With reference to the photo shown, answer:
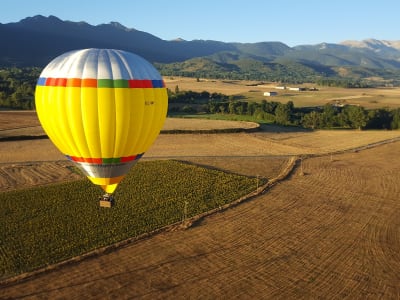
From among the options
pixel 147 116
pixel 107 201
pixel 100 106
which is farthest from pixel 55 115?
pixel 107 201

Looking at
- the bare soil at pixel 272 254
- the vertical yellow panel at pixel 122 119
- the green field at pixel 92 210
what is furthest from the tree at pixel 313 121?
the vertical yellow panel at pixel 122 119

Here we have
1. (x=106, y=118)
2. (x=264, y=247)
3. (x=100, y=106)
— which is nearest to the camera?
(x=100, y=106)

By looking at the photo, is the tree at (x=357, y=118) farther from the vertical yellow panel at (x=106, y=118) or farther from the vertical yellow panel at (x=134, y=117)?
the vertical yellow panel at (x=106, y=118)

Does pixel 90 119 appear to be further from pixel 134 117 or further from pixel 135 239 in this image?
pixel 135 239

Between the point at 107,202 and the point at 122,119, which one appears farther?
the point at 107,202

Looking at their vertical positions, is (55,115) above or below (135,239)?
above

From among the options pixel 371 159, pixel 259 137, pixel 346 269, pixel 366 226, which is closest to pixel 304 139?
pixel 259 137

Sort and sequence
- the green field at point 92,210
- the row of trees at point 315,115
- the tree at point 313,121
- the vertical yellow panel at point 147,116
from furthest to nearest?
the tree at point 313,121, the row of trees at point 315,115, the green field at point 92,210, the vertical yellow panel at point 147,116
